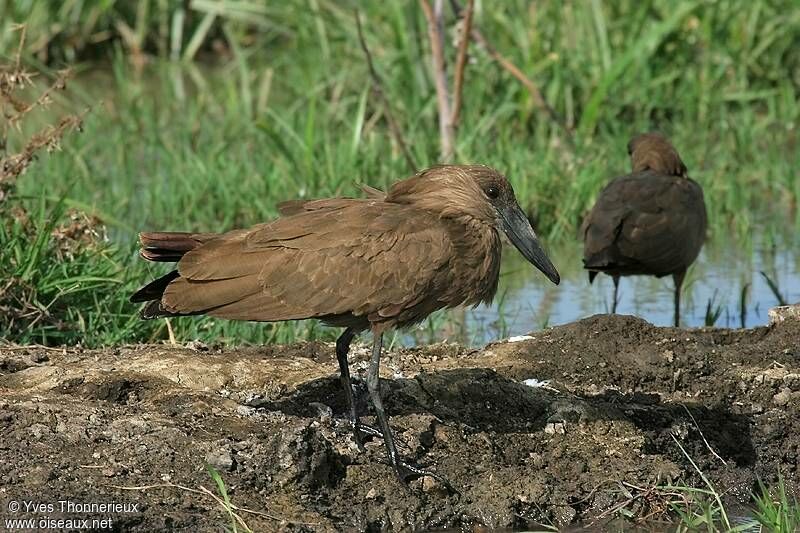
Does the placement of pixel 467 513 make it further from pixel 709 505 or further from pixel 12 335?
pixel 12 335

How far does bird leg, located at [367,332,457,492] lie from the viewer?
5.13 m

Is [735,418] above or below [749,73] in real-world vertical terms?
below

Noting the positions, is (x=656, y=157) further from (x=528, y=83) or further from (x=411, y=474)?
(x=411, y=474)

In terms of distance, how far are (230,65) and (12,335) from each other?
635cm

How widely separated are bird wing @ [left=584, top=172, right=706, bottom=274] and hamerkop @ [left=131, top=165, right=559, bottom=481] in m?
2.31

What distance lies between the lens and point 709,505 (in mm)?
4918

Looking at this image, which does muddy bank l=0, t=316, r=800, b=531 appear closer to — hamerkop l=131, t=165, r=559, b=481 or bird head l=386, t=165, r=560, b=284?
hamerkop l=131, t=165, r=559, b=481

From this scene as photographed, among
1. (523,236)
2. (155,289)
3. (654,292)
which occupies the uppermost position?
(523,236)

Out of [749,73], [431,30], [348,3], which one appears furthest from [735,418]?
[348,3]

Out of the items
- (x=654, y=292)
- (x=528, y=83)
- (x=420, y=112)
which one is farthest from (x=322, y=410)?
(x=420, y=112)

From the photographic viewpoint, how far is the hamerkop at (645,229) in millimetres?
7691

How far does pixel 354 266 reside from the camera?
5.28 metres

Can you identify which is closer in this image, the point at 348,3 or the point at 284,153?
the point at 284,153

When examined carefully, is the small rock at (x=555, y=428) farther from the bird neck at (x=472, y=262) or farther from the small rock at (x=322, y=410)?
the small rock at (x=322, y=410)
